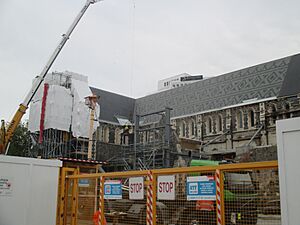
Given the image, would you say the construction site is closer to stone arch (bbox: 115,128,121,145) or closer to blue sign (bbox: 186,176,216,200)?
blue sign (bbox: 186,176,216,200)

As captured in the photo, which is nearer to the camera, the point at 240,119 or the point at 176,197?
the point at 176,197

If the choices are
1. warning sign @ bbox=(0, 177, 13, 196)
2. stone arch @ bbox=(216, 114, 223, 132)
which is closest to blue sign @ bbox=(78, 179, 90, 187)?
warning sign @ bbox=(0, 177, 13, 196)

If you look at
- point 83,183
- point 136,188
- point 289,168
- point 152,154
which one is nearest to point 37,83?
point 152,154

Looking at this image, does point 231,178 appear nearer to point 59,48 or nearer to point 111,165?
point 59,48

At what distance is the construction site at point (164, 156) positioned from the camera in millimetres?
6102

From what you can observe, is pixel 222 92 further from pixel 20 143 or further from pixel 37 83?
pixel 37 83

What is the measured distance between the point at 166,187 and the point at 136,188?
808 mm

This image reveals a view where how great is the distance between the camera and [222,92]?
136 feet

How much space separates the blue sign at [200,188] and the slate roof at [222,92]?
1182 inches

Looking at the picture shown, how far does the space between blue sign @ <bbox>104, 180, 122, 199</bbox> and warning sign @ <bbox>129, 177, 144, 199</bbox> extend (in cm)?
32

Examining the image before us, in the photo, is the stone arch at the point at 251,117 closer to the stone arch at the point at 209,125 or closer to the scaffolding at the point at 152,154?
the stone arch at the point at 209,125

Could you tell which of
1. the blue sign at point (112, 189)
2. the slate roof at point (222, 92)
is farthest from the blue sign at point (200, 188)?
the slate roof at point (222, 92)

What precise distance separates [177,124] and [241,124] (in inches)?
342

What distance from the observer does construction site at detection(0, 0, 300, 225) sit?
6102 mm
